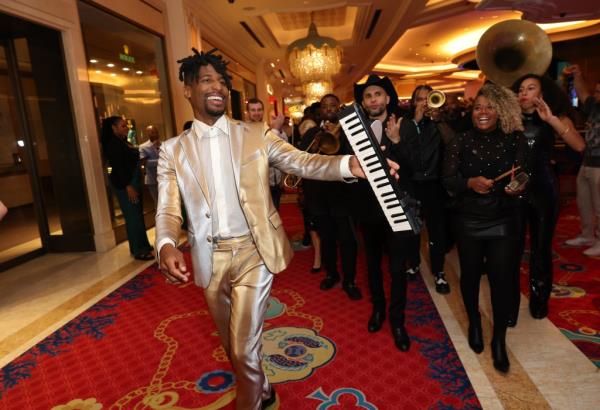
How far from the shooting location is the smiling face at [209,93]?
1.93m

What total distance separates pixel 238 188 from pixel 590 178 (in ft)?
14.2

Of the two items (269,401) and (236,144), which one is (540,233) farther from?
(236,144)

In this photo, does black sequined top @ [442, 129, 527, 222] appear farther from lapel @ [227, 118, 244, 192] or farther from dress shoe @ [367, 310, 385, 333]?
lapel @ [227, 118, 244, 192]

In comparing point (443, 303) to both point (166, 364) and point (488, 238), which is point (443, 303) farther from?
point (166, 364)

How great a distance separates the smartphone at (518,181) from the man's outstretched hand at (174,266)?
73.6 inches

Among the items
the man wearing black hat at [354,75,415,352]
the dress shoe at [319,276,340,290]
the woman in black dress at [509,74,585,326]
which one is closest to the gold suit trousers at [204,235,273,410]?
the man wearing black hat at [354,75,415,352]

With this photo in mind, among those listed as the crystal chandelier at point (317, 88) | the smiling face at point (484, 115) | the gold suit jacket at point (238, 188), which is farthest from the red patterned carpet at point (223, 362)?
the crystal chandelier at point (317, 88)

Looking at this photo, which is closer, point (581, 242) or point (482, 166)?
point (482, 166)

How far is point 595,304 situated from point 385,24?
9.50 m

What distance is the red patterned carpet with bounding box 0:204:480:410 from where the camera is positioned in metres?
2.37

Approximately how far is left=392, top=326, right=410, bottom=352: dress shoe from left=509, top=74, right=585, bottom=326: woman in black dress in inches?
31.4

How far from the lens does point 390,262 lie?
9.14 feet

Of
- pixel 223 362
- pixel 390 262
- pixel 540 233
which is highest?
pixel 540 233

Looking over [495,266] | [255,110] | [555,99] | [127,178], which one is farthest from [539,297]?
[127,178]
